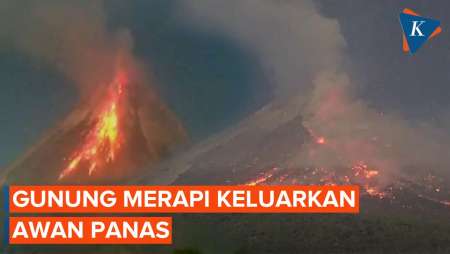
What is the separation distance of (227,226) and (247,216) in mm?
22036

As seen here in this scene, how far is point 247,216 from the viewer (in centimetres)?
19062

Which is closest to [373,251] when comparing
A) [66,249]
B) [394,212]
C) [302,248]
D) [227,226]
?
[302,248]

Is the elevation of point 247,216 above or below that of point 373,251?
above

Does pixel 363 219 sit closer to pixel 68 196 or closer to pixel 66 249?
pixel 66 249

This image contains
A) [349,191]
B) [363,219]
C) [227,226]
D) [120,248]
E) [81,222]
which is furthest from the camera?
[363,219]

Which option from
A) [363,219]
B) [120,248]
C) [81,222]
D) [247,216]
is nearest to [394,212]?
[363,219]

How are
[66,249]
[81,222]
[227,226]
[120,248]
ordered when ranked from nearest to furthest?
1. [81,222]
2. [120,248]
3. [66,249]
4. [227,226]

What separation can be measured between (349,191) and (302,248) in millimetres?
101298

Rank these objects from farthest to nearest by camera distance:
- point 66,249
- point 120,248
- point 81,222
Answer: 1. point 66,249
2. point 120,248
3. point 81,222

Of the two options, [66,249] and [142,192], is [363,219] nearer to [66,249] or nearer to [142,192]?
[66,249]

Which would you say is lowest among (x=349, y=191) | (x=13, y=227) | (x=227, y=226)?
(x=13, y=227)

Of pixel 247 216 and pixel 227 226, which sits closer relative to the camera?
pixel 227 226

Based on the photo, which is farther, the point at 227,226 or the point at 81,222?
the point at 227,226

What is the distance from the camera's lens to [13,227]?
63.2m
